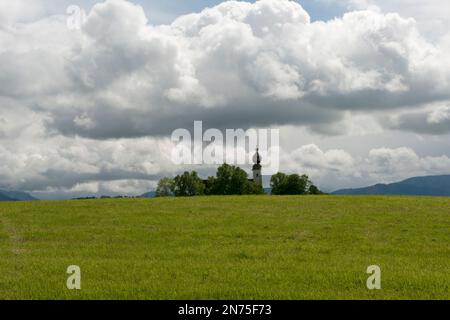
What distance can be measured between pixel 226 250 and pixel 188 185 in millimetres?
156604

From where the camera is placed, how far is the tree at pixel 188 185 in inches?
7058

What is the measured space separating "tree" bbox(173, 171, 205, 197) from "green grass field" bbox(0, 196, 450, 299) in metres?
128

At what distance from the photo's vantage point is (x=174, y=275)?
1994cm

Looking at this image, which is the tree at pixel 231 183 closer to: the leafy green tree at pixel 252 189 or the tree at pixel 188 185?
the leafy green tree at pixel 252 189

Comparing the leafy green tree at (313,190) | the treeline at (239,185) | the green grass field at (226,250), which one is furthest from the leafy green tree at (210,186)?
the green grass field at (226,250)

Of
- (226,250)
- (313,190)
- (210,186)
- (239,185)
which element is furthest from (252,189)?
(226,250)

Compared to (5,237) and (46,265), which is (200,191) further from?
(46,265)

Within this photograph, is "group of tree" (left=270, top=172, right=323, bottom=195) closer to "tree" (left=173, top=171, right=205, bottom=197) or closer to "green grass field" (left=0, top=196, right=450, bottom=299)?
"tree" (left=173, top=171, right=205, bottom=197)

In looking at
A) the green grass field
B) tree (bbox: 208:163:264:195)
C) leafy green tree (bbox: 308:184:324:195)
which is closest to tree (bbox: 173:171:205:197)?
tree (bbox: 208:163:264:195)

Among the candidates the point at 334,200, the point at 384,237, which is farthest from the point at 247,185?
the point at 384,237

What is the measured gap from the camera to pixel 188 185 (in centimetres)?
18262

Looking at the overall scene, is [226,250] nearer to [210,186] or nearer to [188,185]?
[210,186]

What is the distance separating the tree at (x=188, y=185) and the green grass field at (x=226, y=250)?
419 ft

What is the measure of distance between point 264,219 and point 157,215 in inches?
371
